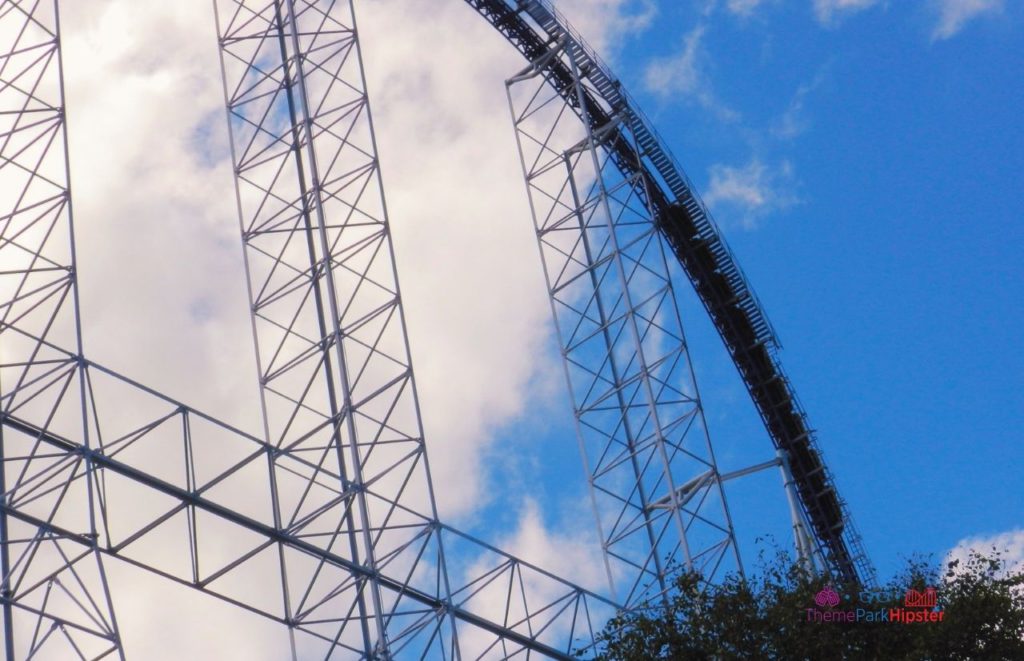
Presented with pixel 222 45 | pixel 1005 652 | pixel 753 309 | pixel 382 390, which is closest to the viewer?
pixel 1005 652

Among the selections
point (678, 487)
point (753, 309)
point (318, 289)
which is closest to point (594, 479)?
point (678, 487)

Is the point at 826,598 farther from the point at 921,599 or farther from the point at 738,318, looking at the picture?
the point at 738,318

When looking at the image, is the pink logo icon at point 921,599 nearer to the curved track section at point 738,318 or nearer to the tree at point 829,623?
the tree at point 829,623

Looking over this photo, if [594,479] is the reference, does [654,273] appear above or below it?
above

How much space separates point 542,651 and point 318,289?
6.31 m

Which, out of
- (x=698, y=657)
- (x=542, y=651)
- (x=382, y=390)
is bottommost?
(x=698, y=657)

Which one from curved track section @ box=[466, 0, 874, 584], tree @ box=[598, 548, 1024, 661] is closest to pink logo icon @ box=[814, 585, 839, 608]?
tree @ box=[598, 548, 1024, 661]

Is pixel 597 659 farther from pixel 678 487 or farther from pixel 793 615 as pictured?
pixel 678 487

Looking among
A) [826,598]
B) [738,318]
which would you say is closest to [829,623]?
[826,598]

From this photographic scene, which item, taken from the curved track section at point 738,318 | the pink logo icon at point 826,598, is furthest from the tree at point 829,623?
the curved track section at point 738,318

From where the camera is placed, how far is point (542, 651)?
2262cm

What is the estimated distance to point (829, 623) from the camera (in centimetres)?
1766

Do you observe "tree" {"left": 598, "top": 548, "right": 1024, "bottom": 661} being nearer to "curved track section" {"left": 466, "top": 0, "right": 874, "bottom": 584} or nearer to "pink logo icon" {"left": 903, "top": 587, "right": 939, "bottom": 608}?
"pink logo icon" {"left": 903, "top": 587, "right": 939, "bottom": 608}

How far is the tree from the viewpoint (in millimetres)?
17438
